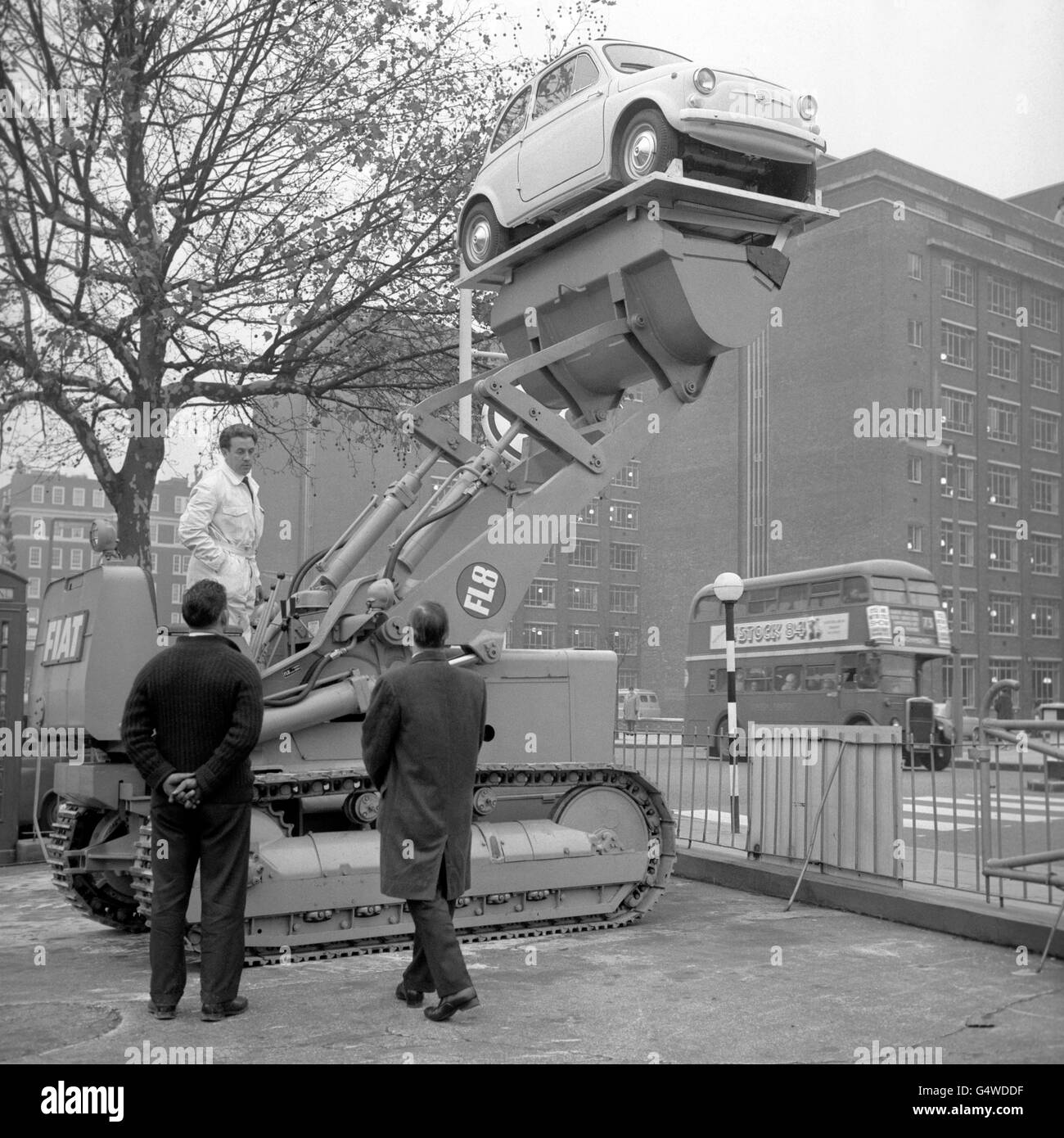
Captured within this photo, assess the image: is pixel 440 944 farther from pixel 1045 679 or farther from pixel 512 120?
pixel 1045 679

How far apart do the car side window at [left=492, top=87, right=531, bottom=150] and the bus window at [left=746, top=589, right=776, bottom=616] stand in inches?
743

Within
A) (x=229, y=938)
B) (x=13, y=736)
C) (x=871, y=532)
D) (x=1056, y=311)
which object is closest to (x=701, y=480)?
(x=871, y=532)

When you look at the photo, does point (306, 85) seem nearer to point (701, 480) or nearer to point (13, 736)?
point (13, 736)

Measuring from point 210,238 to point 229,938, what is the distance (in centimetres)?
978

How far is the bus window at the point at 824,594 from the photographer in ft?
84.3

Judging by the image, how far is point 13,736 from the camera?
1059 cm

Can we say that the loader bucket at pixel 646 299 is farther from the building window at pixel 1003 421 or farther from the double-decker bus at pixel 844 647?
the building window at pixel 1003 421

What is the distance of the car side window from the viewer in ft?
31.0

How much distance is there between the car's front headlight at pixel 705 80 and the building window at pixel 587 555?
5954 cm

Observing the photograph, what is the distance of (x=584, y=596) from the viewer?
220ft

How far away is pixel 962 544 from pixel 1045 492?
7.81 meters

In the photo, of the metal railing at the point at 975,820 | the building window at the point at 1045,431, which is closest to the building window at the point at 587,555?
the building window at the point at 1045,431

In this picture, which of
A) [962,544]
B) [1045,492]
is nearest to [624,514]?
[962,544]

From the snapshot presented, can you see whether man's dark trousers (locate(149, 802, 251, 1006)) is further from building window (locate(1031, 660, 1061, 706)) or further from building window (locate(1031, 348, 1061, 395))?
building window (locate(1031, 348, 1061, 395))
